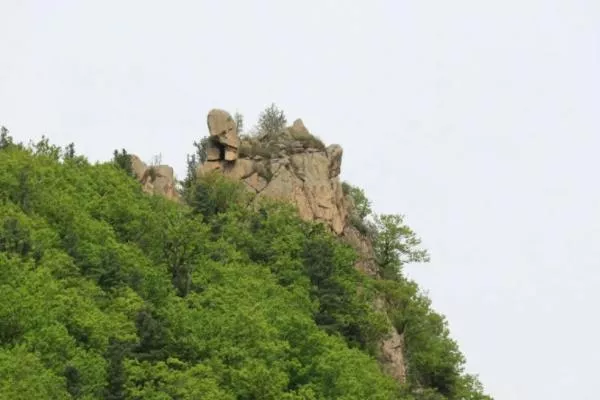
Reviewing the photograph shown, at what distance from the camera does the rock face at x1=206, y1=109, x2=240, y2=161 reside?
381 ft

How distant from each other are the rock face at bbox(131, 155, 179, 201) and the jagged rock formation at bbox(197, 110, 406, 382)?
3711 mm

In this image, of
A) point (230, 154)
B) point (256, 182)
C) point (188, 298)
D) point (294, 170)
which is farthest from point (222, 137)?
point (188, 298)

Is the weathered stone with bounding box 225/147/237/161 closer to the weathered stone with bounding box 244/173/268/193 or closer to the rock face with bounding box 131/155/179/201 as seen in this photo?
the weathered stone with bounding box 244/173/268/193

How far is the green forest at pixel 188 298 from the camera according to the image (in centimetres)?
6444

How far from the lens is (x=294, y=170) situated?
116750 mm

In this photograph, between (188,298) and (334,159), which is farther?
(334,159)

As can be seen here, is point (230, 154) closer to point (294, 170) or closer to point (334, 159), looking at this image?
point (294, 170)

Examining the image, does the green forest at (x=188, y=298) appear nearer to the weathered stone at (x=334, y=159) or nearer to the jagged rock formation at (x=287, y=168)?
the jagged rock formation at (x=287, y=168)

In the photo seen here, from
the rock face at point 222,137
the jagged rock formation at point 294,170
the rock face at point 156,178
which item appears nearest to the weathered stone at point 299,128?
the jagged rock formation at point 294,170

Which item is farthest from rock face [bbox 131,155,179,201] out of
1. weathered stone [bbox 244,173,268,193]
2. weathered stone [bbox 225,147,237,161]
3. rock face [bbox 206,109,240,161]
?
weathered stone [bbox 244,173,268,193]

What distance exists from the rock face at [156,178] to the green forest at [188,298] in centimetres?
179

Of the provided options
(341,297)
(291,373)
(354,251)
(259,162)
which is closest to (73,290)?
(291,373)

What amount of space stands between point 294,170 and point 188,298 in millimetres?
35335

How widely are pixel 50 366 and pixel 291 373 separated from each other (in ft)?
66.9
